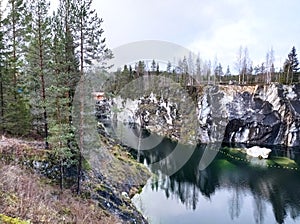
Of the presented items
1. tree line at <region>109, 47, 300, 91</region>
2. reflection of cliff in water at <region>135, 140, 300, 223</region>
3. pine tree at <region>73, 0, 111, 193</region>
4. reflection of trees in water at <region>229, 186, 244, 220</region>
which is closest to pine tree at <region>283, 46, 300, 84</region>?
tree line at <region>109, 47, 300, 91</region>

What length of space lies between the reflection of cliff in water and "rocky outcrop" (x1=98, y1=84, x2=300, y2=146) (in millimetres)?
12694

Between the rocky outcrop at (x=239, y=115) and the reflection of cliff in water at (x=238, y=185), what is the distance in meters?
12.7

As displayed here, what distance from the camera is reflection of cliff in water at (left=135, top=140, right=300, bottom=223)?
24.6 metres

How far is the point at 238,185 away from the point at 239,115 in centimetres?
2364

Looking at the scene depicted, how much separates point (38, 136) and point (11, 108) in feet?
9.08

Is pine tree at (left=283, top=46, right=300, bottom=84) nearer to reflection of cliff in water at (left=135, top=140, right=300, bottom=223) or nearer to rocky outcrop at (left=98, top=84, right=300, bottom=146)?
rocky outcrop at (left=98, top=84, right=300, bottom=146)

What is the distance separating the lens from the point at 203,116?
52.8 meters

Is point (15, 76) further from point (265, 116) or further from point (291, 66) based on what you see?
point (291, 66)

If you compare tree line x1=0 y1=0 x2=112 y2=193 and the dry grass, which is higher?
tree line x1=0 y1=0 x2=112 y2=193

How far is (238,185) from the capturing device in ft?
98.4

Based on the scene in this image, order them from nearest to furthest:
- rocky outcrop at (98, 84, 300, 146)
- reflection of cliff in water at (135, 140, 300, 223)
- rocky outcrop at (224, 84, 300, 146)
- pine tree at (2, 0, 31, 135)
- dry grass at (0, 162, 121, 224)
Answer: dry grass at (0, 162, 121, 224), pine tree at (2, 0, 31, 135), reflection of cliff in water at (135, 140, 300, 223), rocky outcrop at (224, 84, 300, 146), rocky outcrop at (98, 84, 300, 146)

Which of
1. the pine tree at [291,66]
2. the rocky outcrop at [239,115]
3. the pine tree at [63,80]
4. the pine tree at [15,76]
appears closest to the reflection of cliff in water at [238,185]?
the rocky outcrop at [239,115]

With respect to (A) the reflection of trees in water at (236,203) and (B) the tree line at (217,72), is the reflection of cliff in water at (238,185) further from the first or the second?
(B) the tree line at (217,72)

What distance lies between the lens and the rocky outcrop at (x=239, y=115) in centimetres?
4873
